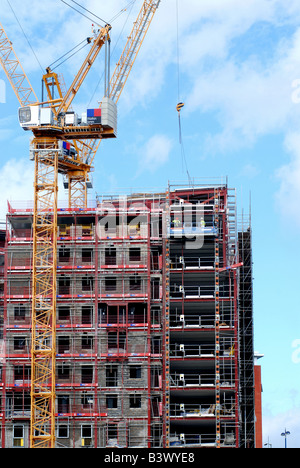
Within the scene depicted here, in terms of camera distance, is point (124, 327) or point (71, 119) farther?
point (71, 119)

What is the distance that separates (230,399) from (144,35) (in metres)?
51.4

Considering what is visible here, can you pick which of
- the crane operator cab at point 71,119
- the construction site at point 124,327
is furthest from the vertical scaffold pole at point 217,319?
the crane operator cab at point 71,119

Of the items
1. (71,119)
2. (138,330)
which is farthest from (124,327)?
(71,119)

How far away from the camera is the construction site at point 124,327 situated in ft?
277

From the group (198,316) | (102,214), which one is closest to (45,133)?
(102,214)

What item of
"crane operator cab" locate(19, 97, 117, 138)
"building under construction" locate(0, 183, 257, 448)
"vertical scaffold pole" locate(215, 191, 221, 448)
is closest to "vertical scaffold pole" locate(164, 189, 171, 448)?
"building under construction" locate(0, 183, 257, 448)

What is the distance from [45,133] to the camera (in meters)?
96.9

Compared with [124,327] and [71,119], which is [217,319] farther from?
[71,119]

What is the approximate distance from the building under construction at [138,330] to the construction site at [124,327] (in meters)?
0.12

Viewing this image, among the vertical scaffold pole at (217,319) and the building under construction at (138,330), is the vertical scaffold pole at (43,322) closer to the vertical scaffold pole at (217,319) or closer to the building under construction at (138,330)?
the building under construction at (138,330)

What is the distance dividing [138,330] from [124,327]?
4.97 feet

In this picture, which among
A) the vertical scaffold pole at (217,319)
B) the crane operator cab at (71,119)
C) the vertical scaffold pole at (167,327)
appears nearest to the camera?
the vertical scaffold pole at (217,319)

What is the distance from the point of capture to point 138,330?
86062 millimetres

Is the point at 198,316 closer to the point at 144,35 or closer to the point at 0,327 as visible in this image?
the point at 0,327
